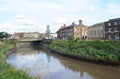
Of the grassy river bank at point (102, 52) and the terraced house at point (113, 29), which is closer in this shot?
the grassy river bank at point (102, 52)

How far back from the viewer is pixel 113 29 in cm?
8338

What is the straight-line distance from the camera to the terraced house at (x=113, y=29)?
81.2 meters

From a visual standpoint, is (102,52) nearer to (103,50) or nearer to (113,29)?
(103,50)

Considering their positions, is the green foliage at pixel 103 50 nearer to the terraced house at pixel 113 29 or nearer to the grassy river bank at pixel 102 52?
the grassy river bank at pixel 102 52

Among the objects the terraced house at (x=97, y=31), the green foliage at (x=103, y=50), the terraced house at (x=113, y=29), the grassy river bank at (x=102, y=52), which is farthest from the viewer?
the terraced house at (x=97, y=31)

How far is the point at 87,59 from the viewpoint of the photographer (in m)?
50.8

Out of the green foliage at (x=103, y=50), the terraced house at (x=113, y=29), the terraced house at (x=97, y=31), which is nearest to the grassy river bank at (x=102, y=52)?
the green foliage at (x=103, y=50)

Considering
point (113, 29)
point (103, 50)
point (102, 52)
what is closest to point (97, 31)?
point (113, 29)

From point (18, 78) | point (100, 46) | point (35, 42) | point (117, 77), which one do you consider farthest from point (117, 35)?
point (35, 42)

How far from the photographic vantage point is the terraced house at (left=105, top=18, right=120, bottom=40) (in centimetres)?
8125

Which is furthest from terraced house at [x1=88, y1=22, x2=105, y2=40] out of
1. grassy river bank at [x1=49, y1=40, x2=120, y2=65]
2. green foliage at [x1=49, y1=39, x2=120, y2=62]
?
grassy river bank at [x1=49, y1=40, x2=120, y2=65]

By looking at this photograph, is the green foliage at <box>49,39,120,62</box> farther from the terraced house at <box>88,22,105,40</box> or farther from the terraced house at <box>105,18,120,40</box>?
the terraced house at <box>88,22,105,40</box>

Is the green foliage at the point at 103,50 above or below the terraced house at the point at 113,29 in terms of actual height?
below

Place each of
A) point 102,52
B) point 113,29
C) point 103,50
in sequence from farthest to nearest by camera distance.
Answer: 1. point 113,29
2. point 103,50
3. point 102,52
